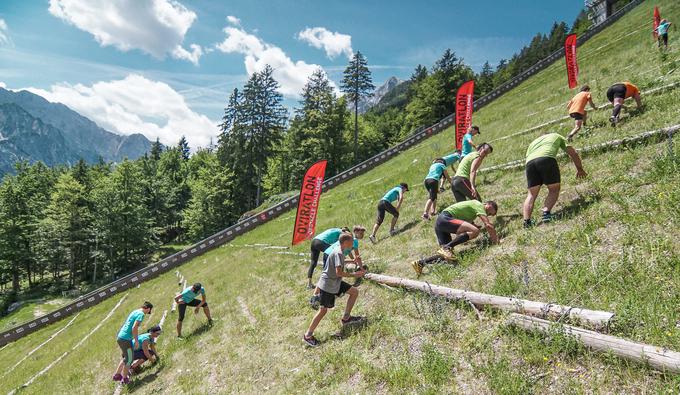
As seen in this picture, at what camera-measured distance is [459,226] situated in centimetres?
782

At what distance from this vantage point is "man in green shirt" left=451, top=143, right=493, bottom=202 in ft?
32.5

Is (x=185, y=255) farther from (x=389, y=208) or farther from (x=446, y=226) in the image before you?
(x=446, y=226)

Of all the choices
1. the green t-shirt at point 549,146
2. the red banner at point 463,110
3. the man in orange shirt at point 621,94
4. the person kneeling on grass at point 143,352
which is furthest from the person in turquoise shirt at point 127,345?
the man in orange shirt at point 621,94

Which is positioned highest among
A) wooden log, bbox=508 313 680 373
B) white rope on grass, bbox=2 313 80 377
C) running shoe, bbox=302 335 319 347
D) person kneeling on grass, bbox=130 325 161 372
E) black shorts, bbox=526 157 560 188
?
black shorts, bbox=526 157 560 188

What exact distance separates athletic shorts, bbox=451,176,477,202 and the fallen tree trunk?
3.75 m

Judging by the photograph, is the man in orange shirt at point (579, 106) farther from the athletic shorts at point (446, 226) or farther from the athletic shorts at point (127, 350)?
the athletic shorts at point (127, 350)

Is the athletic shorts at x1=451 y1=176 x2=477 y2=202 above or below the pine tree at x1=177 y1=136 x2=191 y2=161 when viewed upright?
below

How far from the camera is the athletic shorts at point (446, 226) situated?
7.92 meters

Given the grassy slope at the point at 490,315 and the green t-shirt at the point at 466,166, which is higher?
the green t-shirt at the point at 466,166

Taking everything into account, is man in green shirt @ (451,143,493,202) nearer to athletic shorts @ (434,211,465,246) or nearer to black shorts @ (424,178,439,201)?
black shorts @ (424,178,439,201)

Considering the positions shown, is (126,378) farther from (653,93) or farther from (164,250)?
(164,250)

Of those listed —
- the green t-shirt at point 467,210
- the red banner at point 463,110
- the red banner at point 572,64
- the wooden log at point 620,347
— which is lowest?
the wooden log at point 620,347

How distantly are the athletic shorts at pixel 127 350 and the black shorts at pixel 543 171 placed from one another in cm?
1147

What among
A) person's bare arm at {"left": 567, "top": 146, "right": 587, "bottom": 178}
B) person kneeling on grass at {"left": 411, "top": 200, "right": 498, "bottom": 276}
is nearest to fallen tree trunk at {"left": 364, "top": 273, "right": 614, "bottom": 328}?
person kneeling on grass at {"left": 411, "top": 200, "right": 498, "bottom": 276}
